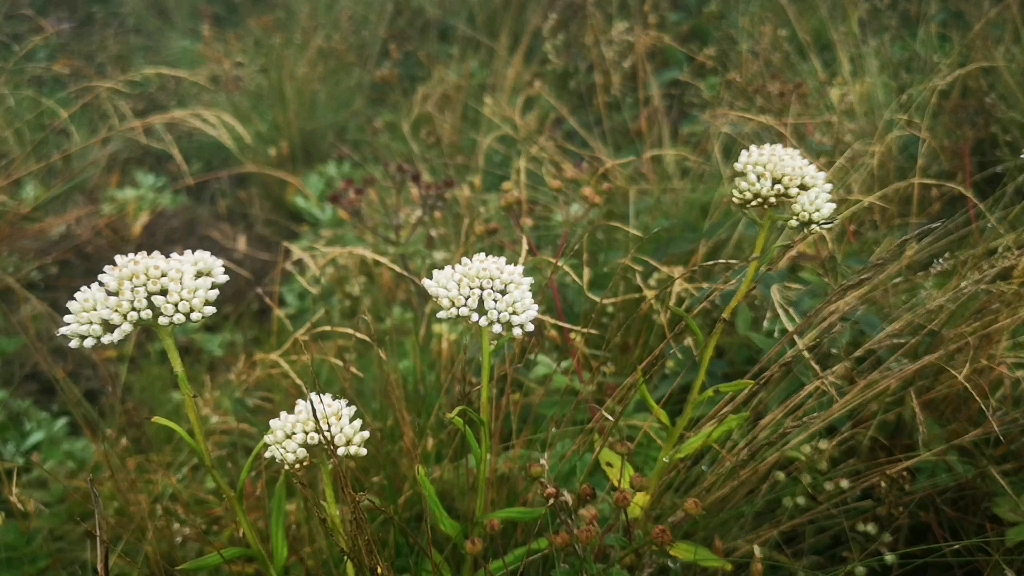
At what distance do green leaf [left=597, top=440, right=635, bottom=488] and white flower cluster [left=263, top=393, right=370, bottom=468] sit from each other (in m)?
0.44

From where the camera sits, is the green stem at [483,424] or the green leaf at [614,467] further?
the green leaf at [614,467]

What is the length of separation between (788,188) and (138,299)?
1.00 metres

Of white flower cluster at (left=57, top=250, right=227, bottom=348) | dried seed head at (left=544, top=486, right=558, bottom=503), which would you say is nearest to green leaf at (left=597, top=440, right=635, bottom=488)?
dried seed head at (left=544, top=486, right=558, bottom=503)

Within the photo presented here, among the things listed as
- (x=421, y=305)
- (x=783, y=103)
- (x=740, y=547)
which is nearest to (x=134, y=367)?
(x=421, y=305)

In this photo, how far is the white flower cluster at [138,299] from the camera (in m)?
1.02

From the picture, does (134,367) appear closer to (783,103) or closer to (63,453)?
(63,453)

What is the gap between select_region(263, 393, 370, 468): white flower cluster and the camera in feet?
3.39

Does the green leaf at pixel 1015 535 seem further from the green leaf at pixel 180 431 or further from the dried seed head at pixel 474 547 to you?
the green leaf at pixel 180 431

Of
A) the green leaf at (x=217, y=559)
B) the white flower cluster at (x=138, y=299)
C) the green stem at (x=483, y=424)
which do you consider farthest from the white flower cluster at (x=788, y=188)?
the green leaf at (x=217, y=559)

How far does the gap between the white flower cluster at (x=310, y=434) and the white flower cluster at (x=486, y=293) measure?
8.1 inches

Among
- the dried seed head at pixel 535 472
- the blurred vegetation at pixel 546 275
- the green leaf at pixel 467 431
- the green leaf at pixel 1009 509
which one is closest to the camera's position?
the green leaf at pixel 467 431

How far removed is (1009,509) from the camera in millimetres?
1244

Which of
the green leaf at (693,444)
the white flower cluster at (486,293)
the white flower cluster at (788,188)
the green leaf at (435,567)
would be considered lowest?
the green leaf at (435,567)

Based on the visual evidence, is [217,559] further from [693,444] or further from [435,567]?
[693,444]
